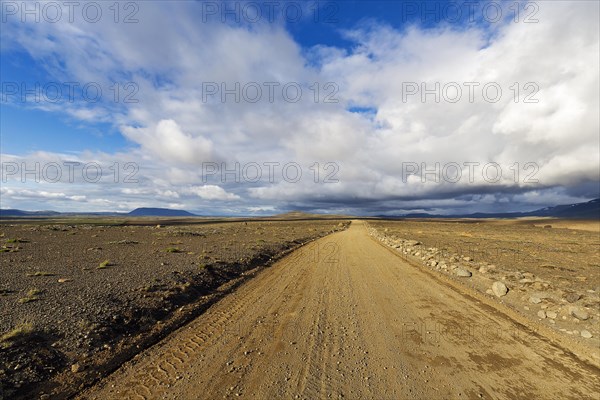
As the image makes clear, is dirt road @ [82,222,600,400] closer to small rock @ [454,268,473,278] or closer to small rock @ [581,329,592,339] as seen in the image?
small rock @ [581,329,592,339]

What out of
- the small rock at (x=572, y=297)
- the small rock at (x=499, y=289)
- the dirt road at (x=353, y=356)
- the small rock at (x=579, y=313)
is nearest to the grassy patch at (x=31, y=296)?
the dirt road at (x=353, y=356)

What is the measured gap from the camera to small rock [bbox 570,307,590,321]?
9.00 metres

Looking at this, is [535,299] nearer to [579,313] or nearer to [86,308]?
[579,313]

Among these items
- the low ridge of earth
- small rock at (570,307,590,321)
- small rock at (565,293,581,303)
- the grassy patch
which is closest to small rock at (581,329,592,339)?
small rock at (570,307,590,321)

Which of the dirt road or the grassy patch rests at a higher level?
the grassy patch

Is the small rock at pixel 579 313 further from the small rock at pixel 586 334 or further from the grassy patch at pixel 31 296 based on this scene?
the grassy patch at pixel 31 296

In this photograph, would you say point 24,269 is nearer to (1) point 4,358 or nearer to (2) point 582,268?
(1) point 4,358

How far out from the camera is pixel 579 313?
9.13 m

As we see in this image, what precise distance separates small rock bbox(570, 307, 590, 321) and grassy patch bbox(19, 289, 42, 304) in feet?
56.1

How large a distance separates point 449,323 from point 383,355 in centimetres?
321

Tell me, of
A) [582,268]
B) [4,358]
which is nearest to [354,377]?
[4,358]

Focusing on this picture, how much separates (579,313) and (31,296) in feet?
57.5

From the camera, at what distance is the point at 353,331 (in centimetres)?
814

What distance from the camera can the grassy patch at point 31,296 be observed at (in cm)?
954
